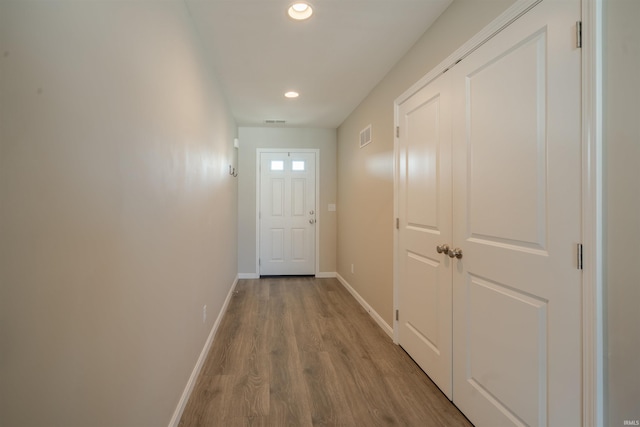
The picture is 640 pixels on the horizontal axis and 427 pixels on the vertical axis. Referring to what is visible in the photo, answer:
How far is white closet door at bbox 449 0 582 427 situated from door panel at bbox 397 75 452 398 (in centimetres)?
11

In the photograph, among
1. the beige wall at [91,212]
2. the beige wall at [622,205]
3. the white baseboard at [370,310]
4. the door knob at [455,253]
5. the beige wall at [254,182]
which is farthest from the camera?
the beige wall at [254,182]

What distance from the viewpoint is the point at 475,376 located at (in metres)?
1.58

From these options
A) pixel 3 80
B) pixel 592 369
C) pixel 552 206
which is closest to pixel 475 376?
pixel 592 369

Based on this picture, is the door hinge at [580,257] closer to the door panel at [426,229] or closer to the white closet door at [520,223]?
the white closet door at [520,223]

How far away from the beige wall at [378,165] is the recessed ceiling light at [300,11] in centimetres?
85

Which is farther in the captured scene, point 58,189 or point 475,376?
point 475,376

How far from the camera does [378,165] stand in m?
3.03

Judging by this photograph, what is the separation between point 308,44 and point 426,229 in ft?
5.48

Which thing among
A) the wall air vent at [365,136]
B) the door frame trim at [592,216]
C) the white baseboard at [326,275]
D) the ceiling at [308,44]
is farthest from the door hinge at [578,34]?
the white baseboard at [326,275]

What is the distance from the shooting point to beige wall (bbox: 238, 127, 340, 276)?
4.76 metres

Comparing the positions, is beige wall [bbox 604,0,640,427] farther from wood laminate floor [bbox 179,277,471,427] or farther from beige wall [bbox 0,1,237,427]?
beige wall [bbox 0,1,237,427]

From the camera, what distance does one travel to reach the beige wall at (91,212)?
0.58 meters

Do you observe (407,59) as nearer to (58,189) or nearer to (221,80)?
(221,80)

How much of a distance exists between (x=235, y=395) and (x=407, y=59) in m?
2.73
